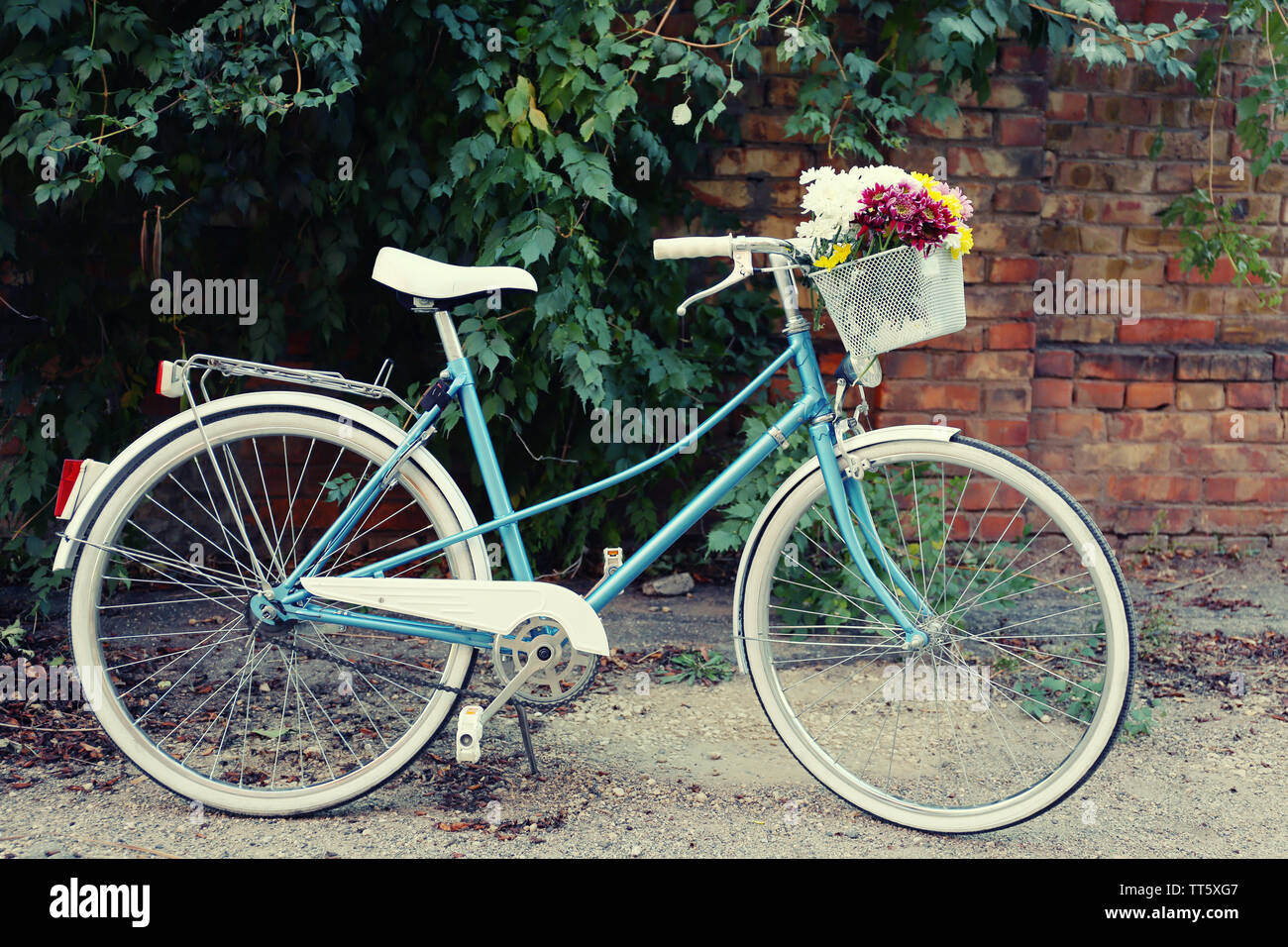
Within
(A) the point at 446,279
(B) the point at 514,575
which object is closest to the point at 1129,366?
(B) the point at 514,575

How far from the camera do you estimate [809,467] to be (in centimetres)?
221

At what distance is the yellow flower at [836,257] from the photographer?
2.05 m

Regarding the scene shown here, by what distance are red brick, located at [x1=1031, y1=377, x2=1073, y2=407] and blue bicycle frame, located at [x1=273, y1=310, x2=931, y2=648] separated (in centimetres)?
196

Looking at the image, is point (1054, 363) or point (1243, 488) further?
point (1243, 488)

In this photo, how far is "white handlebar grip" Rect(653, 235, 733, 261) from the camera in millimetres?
2135

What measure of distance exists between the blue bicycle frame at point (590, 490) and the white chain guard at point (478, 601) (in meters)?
0.05

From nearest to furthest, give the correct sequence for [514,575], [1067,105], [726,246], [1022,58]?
[726,246] < [514,575] < [1022,58] < [1067,105]

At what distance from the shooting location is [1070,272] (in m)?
3.95

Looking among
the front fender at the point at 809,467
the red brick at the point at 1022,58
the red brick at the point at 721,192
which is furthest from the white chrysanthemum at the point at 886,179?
the red brick at the point at 1022,58

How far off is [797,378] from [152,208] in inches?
82.4

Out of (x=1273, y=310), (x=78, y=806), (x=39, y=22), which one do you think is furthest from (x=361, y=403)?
(x=1273, y=310)

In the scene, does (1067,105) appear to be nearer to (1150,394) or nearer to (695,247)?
(1150,394)

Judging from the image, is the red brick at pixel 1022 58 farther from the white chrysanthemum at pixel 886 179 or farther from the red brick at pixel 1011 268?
the white chrysanthemum at pixel 886 179

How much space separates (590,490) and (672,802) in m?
0.69
